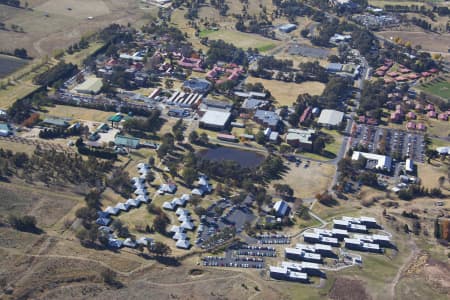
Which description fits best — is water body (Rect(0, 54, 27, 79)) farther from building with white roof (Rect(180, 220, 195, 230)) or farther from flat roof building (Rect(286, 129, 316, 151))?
building with white roof (Rect(180, 220, 195, 230))

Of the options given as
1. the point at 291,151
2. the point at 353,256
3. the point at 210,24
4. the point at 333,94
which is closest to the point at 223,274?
the point at 353,256

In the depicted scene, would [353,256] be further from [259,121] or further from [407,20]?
[407,20]

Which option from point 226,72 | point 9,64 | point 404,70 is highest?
point 404,70

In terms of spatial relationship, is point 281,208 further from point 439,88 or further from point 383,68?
point 383,68

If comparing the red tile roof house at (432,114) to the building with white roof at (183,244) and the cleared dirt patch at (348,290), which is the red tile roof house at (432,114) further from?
the building with white roof at (183,244)

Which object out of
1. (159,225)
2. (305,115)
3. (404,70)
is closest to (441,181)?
(305,115)
